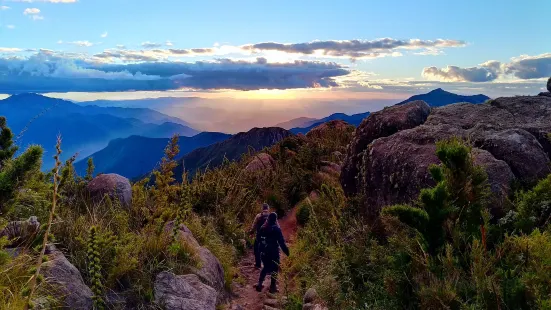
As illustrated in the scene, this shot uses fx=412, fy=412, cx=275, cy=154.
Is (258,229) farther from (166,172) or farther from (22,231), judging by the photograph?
(22,231)

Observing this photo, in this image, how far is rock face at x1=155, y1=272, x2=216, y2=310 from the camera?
580 cm

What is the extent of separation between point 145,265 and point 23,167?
3.28 m

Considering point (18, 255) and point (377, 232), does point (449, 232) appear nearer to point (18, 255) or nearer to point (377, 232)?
point (377, 232)

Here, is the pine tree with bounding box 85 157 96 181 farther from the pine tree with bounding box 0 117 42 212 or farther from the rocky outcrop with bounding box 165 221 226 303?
the pine tree with bounding box 0 117 42 212

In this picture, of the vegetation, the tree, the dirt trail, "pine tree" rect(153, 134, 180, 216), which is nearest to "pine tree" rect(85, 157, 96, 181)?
the vegetation

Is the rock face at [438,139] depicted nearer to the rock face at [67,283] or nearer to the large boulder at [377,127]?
the large boulder at [377,127]

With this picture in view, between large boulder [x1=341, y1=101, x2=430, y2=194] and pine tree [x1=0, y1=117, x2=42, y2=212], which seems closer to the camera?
pine tree [x1=0, y1=117, x2=42, y2=212]

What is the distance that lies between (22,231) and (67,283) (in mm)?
1167

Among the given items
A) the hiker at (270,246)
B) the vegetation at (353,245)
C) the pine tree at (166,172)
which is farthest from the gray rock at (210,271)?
the pine tree at (166,172)

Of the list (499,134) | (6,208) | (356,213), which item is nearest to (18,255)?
(6,208)

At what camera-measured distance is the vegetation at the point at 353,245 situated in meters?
3.65

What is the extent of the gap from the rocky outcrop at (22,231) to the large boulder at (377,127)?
579 centimetres

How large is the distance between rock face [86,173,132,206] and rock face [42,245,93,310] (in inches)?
107

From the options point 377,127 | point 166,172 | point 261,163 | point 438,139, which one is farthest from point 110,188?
→ point 261,163
